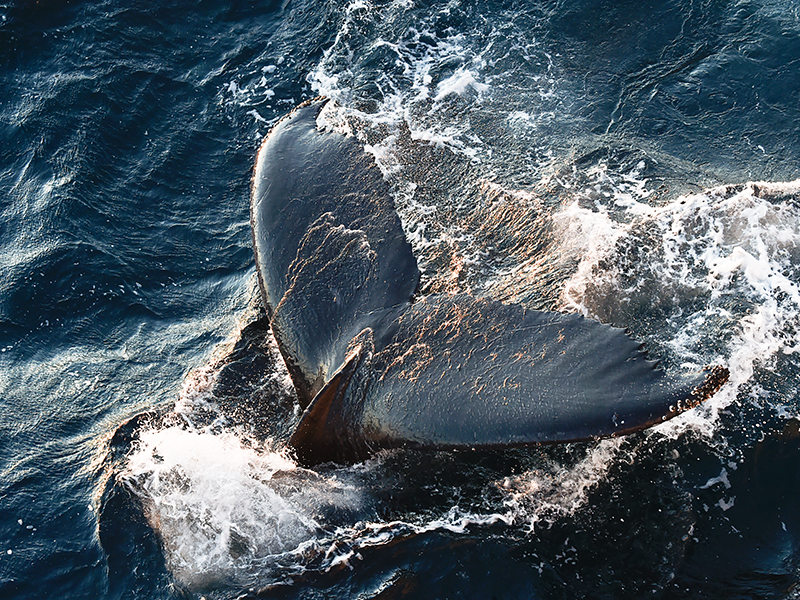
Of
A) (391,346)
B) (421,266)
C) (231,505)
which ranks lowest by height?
(231,505)

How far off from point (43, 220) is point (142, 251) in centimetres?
154

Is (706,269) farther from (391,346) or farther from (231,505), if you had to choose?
(231,505)

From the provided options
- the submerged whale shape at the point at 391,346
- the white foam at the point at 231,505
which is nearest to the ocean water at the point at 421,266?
the white foam at the point at 231,505

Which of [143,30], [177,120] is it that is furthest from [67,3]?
[177,120]

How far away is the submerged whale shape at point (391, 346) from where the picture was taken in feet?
14.3

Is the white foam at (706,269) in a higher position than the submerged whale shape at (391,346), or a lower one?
lower

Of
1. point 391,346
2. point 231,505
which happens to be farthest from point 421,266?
point 231,505

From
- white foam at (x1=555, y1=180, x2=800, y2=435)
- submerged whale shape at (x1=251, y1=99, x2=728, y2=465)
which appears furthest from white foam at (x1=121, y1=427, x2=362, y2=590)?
white foam at (x1=555, y1=180, x2=800, y2=435)

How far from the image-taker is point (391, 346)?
514 cm

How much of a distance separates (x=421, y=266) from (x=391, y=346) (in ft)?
6.12

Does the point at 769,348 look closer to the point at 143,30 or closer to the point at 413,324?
the point at 413,324

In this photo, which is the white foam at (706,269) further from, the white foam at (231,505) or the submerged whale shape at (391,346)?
the white foam at (231,505)

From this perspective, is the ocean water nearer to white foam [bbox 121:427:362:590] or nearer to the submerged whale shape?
white foam [bbox 121:427:362:590]

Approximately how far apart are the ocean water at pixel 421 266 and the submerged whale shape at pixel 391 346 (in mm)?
761
